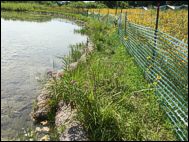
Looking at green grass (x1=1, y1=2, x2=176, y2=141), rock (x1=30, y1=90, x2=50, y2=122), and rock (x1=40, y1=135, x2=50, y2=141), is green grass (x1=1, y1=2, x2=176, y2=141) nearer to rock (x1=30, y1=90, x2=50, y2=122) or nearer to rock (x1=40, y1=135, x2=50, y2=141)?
rock (x1=30, y1=90, x2=50, y2=122)

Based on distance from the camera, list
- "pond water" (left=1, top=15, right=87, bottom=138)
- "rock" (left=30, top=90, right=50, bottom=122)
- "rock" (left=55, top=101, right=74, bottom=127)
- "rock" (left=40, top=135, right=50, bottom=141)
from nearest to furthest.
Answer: "rock" (left=40, top=135, right=50, bottom=141) < "rock" (left=55, top=101, right=74, bottom=127) < "rock" (left=30, top=90, right=50, bottom=122) < "pond water" (left=1, top=15, right=87, bottom=138)

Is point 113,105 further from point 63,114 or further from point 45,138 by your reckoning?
point 45,138

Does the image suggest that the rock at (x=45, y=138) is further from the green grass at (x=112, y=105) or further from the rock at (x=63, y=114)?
the green grass at (x=112, y=105)

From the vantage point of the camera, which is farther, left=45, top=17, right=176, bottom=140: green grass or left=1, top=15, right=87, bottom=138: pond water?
left=1, top=15, right=87, bottom=138: pond water

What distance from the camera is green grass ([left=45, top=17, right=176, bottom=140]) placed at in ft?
13.3

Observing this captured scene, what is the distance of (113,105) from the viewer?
14.5ft

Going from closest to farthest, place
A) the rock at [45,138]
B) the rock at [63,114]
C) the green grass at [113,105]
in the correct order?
1. the green grass at [113,105]
2. the rock at [45,138]
3. the rock at [63,114]

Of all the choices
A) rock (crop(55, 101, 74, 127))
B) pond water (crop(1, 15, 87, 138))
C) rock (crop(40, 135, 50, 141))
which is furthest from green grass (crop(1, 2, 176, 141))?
pond water (crop(1, 15, 87, 138))

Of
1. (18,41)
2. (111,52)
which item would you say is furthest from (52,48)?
(111,52)

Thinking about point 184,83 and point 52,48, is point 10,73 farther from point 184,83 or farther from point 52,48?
point 184,83

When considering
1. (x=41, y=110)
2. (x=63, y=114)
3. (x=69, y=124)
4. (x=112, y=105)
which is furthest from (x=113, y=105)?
(x=41, y=110)

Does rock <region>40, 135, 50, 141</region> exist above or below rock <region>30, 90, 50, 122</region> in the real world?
below

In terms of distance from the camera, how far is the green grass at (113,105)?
13.3 ft

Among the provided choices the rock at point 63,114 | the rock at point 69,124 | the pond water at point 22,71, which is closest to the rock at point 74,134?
the rock at point 69,124
